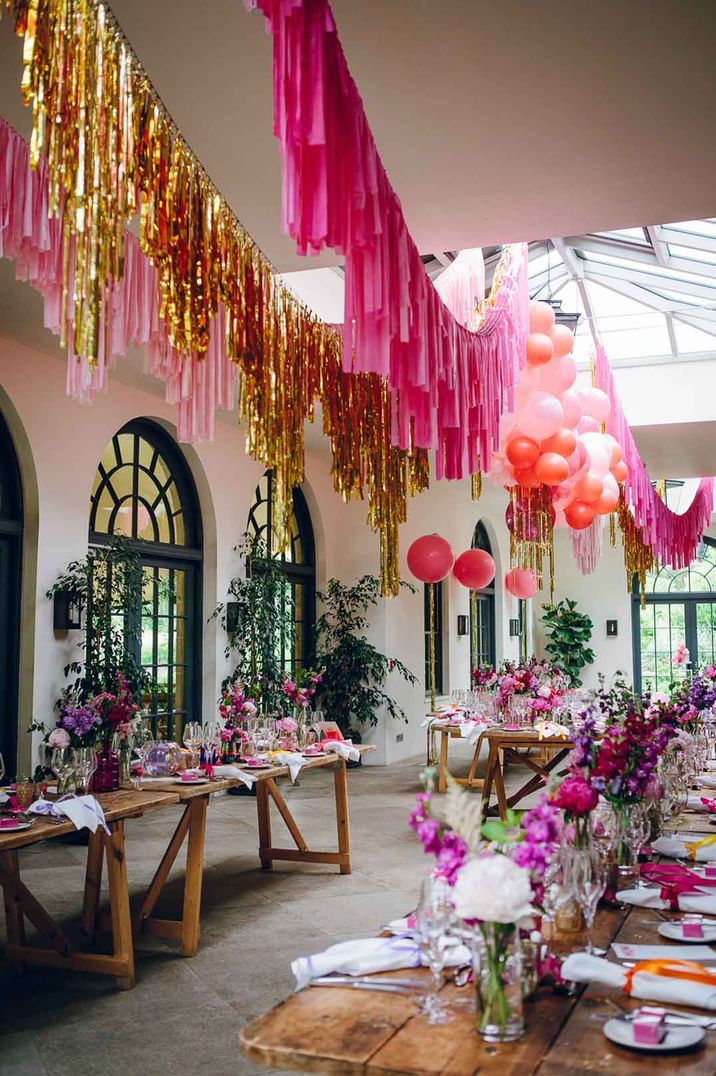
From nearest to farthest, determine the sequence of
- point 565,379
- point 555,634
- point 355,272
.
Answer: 1. point 355,272
2. point 565,379
3. point 555,634

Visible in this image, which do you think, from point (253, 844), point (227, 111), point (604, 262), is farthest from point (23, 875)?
point (604, 262)

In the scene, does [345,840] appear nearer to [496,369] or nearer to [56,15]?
[496,369]

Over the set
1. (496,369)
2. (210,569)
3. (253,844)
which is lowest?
(253,844)

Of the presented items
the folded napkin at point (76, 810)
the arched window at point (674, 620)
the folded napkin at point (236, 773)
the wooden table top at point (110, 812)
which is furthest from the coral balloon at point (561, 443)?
the arched window at point (674, 620)

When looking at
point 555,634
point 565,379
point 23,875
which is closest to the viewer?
point 23,875

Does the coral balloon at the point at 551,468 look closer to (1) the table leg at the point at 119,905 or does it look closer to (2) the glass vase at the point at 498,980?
(1) the table leg at the point at 119,905

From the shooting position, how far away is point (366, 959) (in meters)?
1.96

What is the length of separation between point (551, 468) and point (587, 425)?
4.68 feet

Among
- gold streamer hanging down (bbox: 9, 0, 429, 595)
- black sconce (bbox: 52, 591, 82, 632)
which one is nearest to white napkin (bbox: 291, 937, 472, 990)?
gold streamer hanging down (bbox: 9, 0, 429, 595)

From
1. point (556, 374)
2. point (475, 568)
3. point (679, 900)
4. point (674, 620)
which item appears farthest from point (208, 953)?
point (674, 620)

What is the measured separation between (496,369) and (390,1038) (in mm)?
3431

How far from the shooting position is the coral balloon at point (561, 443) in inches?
252

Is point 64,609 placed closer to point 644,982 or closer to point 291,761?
point 291,761

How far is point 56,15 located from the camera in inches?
82.2
